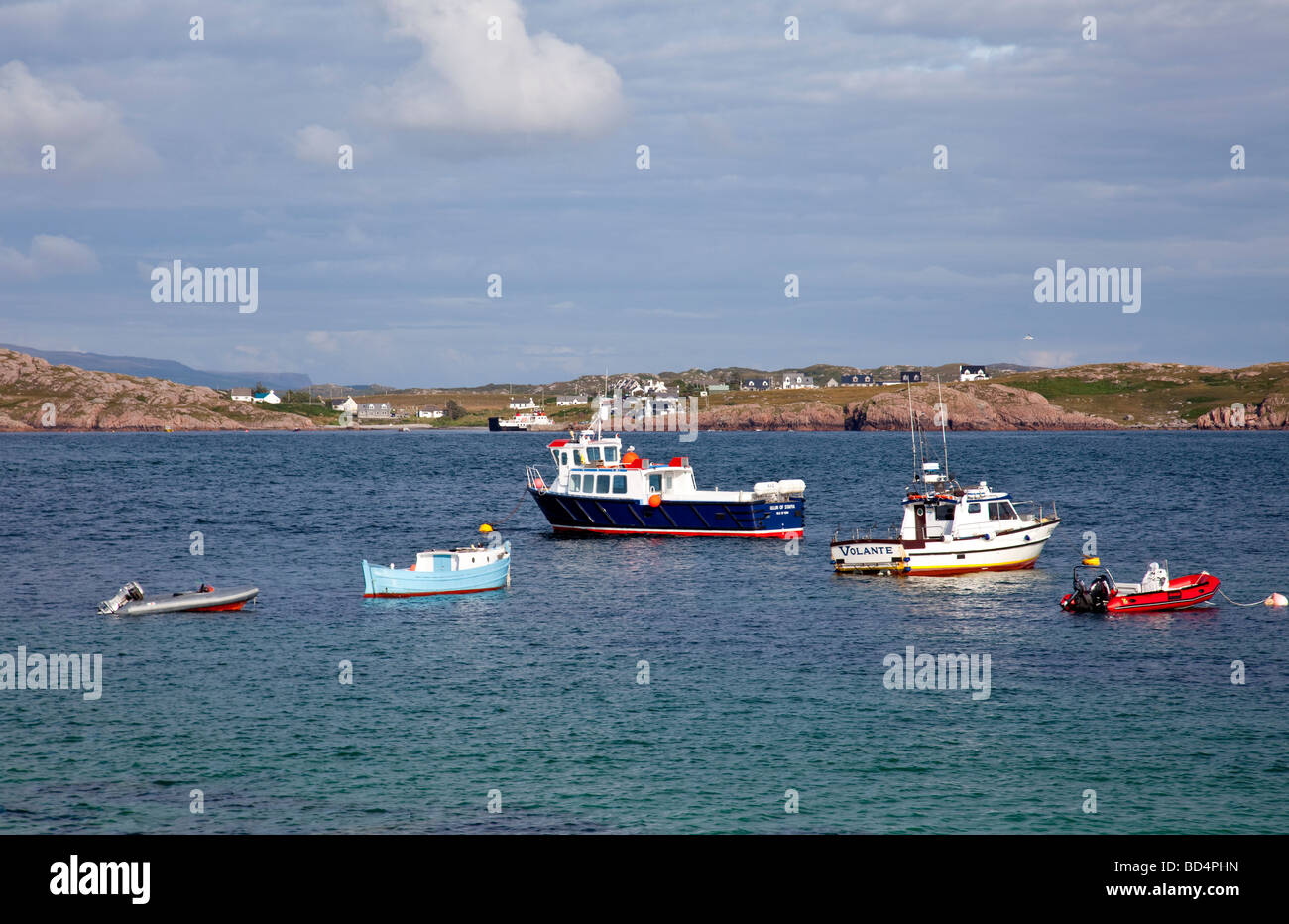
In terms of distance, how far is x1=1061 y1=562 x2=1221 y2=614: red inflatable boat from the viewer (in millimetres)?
48750

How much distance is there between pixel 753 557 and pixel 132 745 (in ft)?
147

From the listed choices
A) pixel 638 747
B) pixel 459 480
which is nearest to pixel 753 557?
pixel 638 747

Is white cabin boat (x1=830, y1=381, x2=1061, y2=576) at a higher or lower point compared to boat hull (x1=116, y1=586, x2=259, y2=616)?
higher

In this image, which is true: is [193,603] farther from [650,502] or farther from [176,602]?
[650,502]

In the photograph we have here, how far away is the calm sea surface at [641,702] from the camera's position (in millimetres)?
25984

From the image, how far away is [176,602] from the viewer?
49.3 m

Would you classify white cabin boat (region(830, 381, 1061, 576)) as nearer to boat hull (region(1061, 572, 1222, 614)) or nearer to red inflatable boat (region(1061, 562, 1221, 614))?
red inflatable boat (region(1061, 562, 1221, 614))

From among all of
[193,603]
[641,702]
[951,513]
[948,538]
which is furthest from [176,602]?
[951,513]

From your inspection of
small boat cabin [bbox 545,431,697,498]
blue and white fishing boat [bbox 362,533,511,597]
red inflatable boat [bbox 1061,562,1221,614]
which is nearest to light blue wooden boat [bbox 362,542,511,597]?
blue and white fishing boat [bbox 362,533,511,597]

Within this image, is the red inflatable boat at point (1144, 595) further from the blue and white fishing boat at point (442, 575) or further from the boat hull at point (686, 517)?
the boat hull at point (686, 517)

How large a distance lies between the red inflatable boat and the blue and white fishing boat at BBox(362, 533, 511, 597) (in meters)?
27.3

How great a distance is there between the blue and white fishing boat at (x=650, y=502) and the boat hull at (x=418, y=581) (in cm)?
2231
